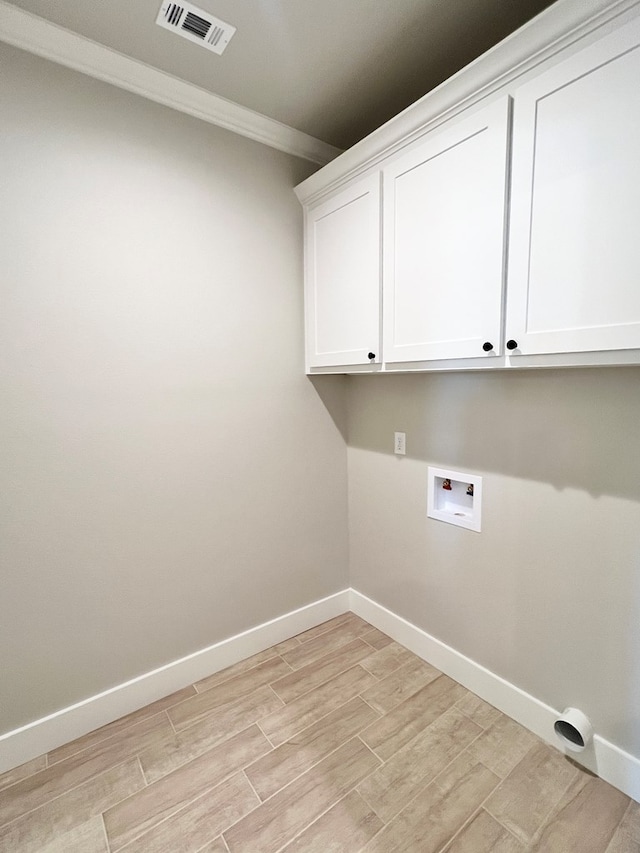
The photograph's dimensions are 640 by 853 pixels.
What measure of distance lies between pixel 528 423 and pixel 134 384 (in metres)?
1.60

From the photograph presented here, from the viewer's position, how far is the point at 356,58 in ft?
5.01

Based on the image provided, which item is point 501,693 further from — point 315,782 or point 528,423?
point 528,423

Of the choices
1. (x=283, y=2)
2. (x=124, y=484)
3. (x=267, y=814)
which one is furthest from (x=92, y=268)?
(x=267, y=814)

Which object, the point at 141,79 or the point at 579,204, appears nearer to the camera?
the point at 579,204

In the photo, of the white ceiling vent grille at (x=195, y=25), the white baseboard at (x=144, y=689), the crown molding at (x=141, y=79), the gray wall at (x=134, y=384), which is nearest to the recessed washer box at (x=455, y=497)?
the gray wall at (x=134, y=384)

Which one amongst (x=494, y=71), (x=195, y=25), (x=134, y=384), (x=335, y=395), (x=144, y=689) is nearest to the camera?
(x=494, y=71)

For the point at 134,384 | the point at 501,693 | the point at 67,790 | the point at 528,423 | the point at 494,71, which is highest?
the point at 494,71

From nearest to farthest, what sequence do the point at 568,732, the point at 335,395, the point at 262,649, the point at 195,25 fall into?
the point at 195,25, the point at 568,732, the point at 262,649, the point at 335,395

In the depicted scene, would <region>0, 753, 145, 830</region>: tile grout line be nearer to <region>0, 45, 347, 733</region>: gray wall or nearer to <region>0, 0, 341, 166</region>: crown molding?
<region>0, 45, 347, 733</region>: gray wall

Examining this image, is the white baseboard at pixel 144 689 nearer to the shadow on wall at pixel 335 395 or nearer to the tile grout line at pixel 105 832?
the tile grout line at pixel 105 832

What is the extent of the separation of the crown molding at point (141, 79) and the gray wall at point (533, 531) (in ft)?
4.24

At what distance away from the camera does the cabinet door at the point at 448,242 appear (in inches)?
50.5

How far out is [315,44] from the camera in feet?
4.79

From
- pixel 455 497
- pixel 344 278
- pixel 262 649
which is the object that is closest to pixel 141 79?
pixel 344 278
